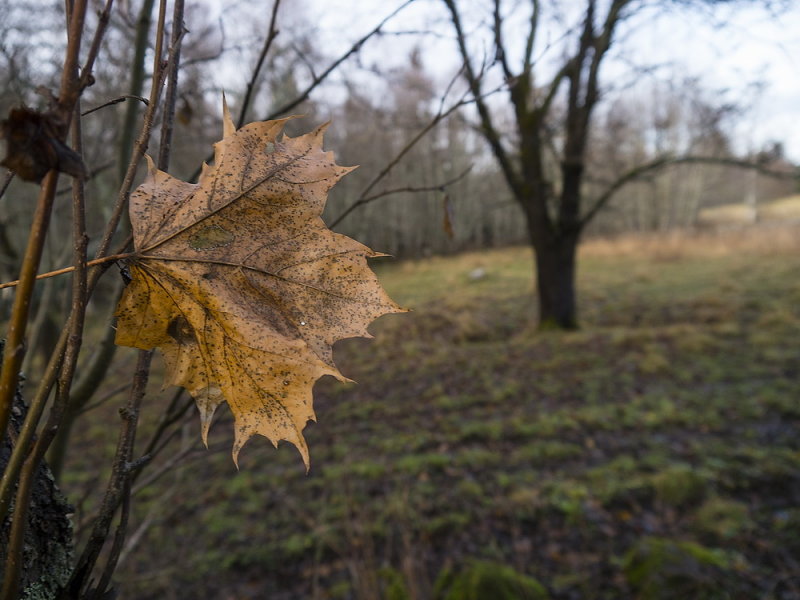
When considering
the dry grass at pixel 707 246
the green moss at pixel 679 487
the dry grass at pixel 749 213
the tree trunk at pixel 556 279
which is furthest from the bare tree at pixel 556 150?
the dry grass at pixel 749 213

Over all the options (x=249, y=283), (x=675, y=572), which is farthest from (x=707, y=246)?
(x=249, y=283)

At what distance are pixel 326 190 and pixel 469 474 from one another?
3.92 m

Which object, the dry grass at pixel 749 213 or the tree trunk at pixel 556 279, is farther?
the dry grass at pixel 749 213

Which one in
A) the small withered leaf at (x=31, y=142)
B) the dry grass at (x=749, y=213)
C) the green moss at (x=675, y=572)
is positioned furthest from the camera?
the dry grass at (x=749, y=213)

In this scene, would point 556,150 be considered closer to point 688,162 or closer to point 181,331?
point 688,162

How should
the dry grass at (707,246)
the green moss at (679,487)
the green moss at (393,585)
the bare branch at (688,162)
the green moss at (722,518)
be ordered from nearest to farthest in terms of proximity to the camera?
the green moss at (393,585)
the green moss at (722,518)
the green moss at (679,487)
the bare branch at (688,162)
the dry grass at (707,246)

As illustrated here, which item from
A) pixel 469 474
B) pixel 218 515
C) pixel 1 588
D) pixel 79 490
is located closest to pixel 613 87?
pixel 469 474

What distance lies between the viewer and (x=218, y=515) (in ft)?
12.5

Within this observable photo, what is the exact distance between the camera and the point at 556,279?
758cm

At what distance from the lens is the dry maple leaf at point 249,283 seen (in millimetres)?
481

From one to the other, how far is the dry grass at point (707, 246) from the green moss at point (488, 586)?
14.9m

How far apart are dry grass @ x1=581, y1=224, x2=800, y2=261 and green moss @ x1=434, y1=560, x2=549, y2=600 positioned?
49.0ft

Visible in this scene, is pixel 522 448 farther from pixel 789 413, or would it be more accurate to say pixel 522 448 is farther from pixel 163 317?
pixel 163 317

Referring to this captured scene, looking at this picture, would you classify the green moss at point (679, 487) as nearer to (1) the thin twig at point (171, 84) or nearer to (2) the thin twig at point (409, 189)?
(2) the thin twig at point (409, 189)
